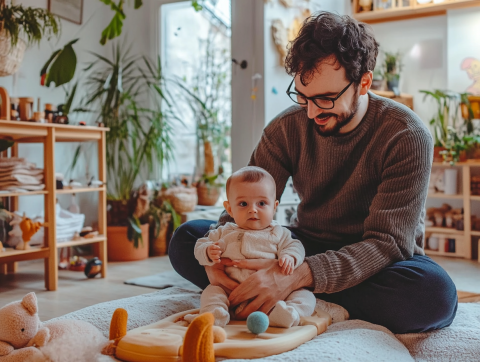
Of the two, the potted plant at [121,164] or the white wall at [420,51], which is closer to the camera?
the potted plant at [121,164]

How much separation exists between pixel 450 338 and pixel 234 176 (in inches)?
29.3

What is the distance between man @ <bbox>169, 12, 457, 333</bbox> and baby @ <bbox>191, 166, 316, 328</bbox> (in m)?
0.03

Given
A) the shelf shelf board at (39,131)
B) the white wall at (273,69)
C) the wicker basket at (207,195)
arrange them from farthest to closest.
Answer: the wicker basket at (207,195) → the white wall at (273,69) → the shelf shelf board at (39,131)

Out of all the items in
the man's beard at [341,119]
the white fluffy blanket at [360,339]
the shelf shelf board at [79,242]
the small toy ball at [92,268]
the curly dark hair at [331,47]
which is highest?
the curly dark hair at [331,47]

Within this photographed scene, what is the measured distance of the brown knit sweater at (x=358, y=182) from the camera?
1.48 metres

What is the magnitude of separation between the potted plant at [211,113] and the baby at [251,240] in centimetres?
260

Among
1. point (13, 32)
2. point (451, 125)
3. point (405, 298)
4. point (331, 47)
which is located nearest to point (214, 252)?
point (405, 298)

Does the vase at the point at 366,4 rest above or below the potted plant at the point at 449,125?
above

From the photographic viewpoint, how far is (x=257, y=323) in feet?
4.18

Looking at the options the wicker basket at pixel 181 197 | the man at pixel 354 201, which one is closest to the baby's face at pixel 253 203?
the man at pixel 354 201

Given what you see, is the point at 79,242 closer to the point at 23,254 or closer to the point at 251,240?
the point at 23,254

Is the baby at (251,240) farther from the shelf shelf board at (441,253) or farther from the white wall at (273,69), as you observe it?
the shelf shelf board at (441,253)

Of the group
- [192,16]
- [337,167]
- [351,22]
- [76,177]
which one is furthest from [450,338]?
[192,16]

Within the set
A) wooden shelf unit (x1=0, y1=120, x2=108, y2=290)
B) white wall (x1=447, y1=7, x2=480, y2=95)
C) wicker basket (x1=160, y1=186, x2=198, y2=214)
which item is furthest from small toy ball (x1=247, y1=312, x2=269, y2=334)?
white wall (x1=447, y1=7, x2=480, y2=95)
